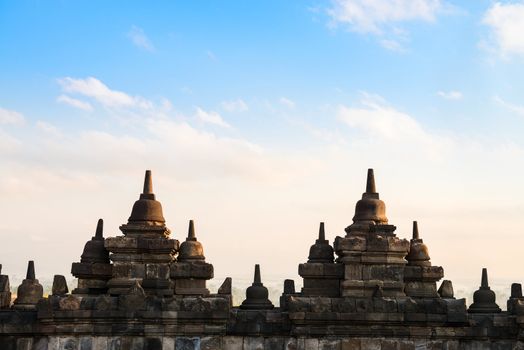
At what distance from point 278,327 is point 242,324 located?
0.83 m

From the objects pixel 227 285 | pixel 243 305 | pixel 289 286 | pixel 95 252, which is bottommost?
pixel 243 305

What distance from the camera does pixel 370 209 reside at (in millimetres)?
18203

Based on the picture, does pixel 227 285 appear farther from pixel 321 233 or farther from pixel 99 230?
pixel 99 230

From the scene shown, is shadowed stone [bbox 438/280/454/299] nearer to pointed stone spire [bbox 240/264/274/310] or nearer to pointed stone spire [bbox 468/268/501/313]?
pointed stone spire [bbox 468/268/501/313]

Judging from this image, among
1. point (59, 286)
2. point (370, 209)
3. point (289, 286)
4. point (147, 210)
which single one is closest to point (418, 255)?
point (370, 209)

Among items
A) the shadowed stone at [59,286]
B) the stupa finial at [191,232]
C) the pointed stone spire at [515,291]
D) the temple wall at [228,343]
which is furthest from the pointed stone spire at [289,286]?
the shadowed stone at [59,286]

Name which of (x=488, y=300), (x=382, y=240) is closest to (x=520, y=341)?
(x=488, y=300)

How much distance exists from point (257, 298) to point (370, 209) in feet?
11.5

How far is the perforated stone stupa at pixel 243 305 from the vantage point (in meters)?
16.6

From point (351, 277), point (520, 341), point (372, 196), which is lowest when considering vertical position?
point (520, 341)

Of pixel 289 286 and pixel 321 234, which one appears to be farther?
pixel 289 286

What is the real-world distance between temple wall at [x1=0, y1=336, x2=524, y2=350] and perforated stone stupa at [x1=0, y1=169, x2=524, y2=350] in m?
0.02

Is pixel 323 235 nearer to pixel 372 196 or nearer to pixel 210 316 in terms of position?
pixel 372 196

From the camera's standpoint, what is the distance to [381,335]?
1695 centimetres
